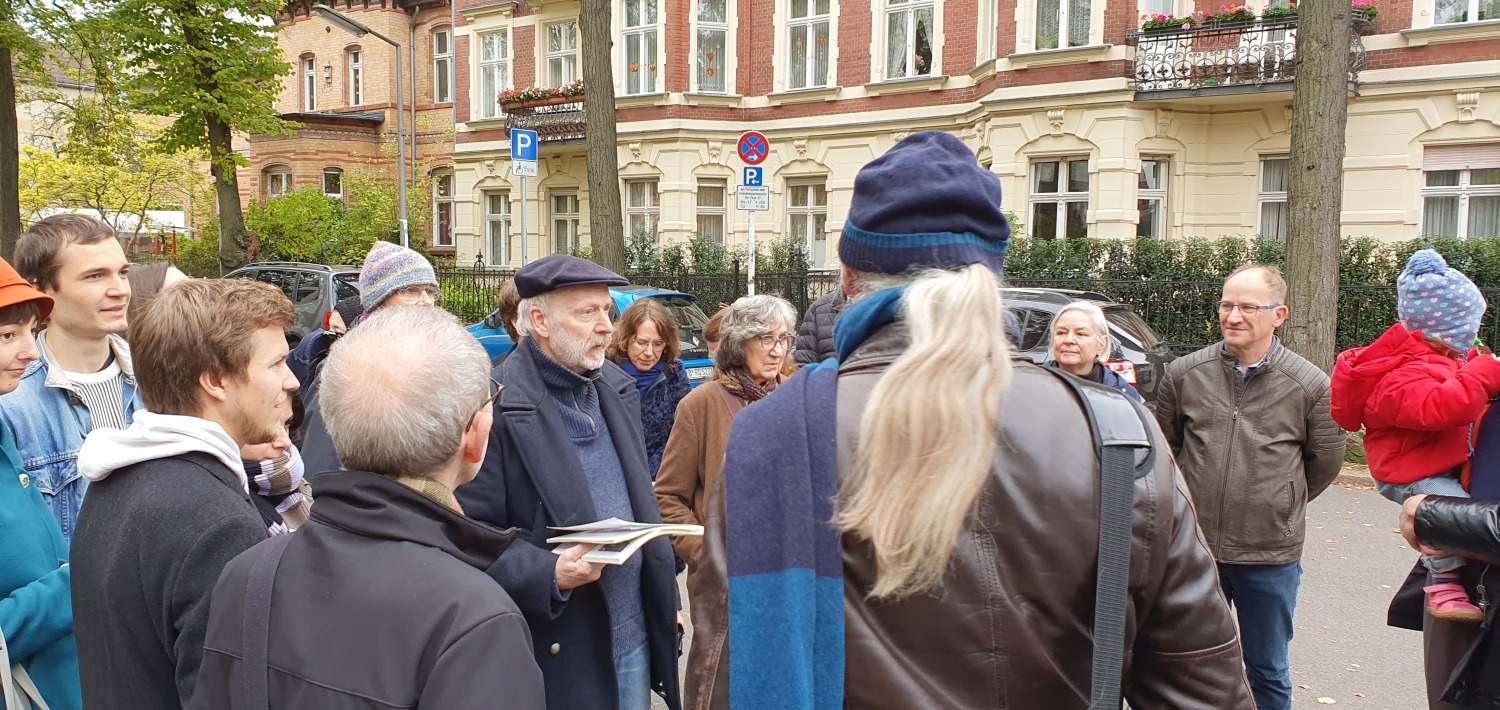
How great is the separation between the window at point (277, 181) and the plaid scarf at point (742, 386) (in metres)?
32.8

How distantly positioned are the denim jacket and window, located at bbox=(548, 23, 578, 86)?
24.4 meters

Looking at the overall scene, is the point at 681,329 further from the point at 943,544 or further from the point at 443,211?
the point at 443,211

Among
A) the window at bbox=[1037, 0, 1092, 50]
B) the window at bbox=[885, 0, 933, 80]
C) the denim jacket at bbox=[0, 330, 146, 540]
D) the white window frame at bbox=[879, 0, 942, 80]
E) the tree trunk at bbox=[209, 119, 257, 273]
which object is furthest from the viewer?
the window at bbox=[885, 0, 933, 80]

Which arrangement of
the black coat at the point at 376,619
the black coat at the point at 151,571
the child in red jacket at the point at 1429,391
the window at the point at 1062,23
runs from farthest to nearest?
the window at the point at 1062,23 < the child in red jacket at the point at 1429,391 < the black coat at the point at 151,571 < the black coat at the point at 376,619

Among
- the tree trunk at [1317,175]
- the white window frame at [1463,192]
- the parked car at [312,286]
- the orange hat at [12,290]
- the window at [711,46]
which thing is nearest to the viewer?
the orange hat at [12,290]

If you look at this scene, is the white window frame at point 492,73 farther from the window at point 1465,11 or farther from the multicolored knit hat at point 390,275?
the multicolored knit hat at point 390,275

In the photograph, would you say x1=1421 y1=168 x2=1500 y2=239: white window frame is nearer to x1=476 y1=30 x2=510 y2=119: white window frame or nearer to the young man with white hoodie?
the young man with white hoodie

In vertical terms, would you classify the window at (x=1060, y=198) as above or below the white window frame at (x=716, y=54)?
below

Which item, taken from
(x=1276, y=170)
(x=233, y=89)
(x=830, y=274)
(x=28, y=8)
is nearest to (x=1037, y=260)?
(x=830, y=274)

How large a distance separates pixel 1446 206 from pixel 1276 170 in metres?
2.56

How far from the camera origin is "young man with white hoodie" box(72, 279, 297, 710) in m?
1.91

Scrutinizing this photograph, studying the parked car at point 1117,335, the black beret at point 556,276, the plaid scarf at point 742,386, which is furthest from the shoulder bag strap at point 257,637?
the parked car at point 1117,335

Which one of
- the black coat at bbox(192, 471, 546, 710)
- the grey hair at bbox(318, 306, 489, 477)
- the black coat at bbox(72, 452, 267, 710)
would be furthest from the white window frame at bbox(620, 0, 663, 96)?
the black coat at bbox(192, 471, 546, 710)

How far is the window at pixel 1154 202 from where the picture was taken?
18078mm
